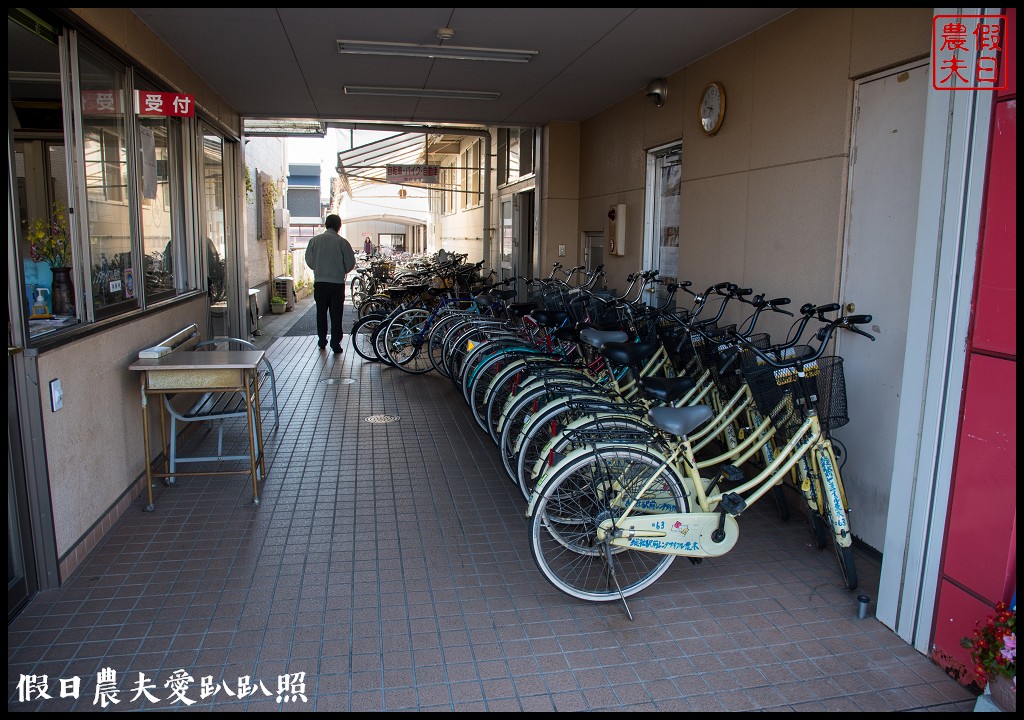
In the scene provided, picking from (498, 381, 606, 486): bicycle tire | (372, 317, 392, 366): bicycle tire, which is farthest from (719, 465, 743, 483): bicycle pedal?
(372, 317, 392, 366): bicycle tire

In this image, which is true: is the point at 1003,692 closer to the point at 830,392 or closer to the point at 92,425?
the point at 830,392

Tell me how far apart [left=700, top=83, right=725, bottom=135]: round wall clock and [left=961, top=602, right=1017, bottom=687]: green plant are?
372cm

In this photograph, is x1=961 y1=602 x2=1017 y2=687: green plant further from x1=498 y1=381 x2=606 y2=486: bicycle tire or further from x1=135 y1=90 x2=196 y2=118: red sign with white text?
x1=135 y1=90 x2=196 y2=118: red sign with white text

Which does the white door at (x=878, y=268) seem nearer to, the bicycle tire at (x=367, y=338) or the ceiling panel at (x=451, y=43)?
the ceiling panel at (x=451, y=43)

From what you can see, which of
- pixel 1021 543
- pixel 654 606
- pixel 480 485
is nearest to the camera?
pixel 1021 543

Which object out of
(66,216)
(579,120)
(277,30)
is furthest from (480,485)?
(579,120)

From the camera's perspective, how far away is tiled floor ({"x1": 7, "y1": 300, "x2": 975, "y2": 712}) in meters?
2.52

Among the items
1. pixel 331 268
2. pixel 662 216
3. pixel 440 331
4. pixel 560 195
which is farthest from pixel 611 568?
pixel 331 268

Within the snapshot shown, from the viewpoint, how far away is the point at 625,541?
2959 millimetres

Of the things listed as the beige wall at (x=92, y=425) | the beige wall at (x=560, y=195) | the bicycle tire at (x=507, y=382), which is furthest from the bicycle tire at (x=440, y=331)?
the beige wall at (x=92, y=425)

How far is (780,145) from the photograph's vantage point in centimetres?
439

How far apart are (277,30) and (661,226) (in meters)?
3.49

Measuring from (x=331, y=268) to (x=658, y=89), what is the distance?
4.94m

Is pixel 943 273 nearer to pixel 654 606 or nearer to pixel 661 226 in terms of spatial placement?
pixel 654 606
